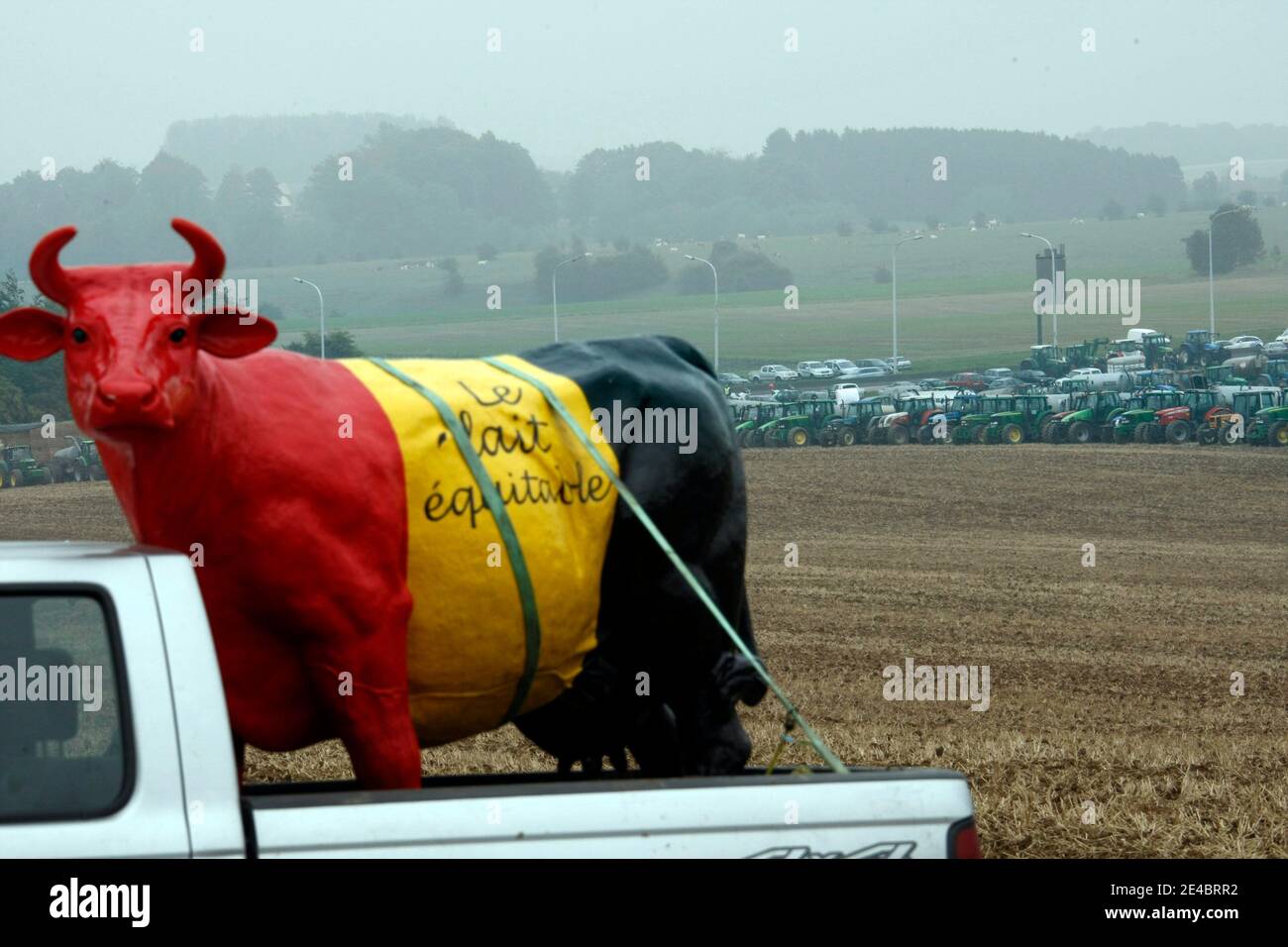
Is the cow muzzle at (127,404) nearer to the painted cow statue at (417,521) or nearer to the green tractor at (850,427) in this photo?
the painted cow statue at (417,521)

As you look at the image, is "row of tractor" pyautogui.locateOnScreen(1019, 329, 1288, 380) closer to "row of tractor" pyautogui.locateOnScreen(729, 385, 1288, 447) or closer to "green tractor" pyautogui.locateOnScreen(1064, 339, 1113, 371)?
"green tractor" pyautogui.locateOnScreen(1064, 339, 1113, 371)

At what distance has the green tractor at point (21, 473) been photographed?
4262 centimetres

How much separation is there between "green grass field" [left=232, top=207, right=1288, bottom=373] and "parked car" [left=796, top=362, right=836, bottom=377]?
866 cm

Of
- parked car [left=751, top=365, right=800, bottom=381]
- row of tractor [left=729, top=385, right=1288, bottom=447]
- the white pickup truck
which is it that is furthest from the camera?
parked car [left=751, top=365, right=800, bottom=381]

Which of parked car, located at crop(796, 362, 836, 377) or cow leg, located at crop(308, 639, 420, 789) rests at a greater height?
cow leg, located at crop(308, 639, 420, 789)

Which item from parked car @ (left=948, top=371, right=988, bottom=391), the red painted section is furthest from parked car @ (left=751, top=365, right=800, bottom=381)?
the red painted section

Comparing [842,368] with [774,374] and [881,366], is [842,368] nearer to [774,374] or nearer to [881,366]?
[881,366]

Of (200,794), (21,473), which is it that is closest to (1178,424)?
(21,473)

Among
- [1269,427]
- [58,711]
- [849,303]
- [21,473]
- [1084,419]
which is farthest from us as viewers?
[849,303]

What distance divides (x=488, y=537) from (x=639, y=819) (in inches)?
67.7

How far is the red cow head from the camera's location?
4551mm

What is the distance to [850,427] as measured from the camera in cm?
4500

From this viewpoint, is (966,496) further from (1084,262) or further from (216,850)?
(1084,262)
